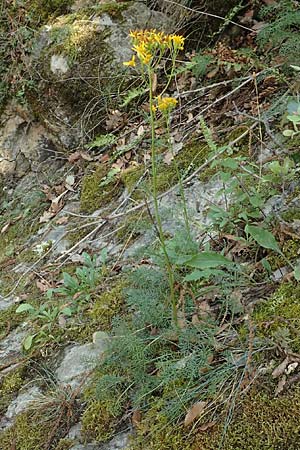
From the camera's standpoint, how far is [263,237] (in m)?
2.04

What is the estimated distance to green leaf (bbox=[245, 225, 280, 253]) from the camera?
2.02m

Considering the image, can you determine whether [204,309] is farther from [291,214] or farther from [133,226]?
[133,226]

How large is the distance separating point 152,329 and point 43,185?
8.07ft

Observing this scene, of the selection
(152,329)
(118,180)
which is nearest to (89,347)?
(152,329)

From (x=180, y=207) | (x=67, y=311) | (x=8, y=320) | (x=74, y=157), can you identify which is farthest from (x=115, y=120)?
(x=67, y=311)

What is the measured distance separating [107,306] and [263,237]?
34.2 inches

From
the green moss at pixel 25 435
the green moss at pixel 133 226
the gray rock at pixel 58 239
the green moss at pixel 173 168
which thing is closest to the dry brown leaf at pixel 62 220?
the gray rock at pixel 58 239

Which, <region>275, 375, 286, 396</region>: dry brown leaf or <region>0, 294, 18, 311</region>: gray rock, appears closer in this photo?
<region>275, 375, 286, 396</region>: dry brown leaf

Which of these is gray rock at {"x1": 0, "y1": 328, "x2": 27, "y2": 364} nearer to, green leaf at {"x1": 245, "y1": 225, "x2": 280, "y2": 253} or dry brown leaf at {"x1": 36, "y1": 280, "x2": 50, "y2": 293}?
dry brown leaf at {"x1": 36, "y1": 280, "x2": 50, "y2": 293}

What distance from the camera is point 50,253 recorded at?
343cm

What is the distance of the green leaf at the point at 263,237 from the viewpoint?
79.6 inches

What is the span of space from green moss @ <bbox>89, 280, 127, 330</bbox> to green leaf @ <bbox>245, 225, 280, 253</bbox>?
2.52 feet

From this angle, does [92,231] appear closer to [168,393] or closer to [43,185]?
[43,185]

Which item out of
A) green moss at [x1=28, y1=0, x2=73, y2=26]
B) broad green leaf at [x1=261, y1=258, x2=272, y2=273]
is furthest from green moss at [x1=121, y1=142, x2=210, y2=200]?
green moss at [x1=28, y1=0, x2=73, y2=26]
